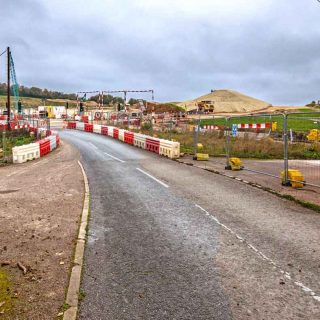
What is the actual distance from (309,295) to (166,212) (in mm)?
5131

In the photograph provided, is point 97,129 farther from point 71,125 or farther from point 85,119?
point 85,119

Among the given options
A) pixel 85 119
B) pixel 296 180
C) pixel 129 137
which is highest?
pixel 85 119

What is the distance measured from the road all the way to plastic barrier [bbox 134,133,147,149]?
702 inches

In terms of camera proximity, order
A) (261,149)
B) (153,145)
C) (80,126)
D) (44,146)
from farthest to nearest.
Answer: (80,126), (153,145), (44,146), (261,149)

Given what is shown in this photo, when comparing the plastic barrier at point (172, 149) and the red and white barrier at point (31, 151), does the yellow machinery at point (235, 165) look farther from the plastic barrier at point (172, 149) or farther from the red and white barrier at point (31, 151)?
the red and white barrier at point (31, 151)

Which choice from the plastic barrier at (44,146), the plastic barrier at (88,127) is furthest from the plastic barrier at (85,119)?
the plastic barrier at (44,146)

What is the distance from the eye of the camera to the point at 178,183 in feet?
48.4

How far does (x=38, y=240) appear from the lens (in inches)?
310

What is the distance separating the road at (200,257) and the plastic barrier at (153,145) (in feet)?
47.1

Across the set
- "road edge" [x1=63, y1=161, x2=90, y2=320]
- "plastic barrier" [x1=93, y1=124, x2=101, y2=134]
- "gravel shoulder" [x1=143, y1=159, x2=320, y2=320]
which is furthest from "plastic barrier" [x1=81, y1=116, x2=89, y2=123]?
"road edge" [x1=63, y1=161, x2=90, y2=320]

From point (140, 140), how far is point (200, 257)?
25078 millimetres

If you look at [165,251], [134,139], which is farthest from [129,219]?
[134,139]

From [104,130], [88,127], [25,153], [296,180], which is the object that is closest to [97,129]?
[104,130]

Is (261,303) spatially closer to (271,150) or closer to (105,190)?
(105,190)
